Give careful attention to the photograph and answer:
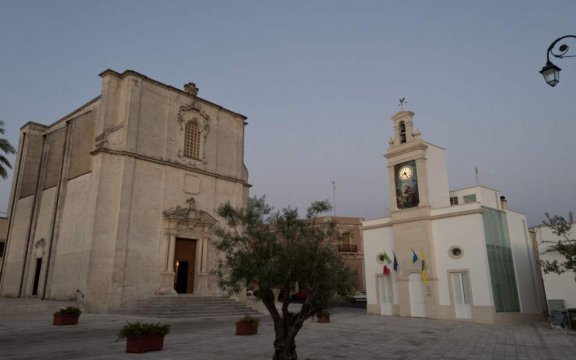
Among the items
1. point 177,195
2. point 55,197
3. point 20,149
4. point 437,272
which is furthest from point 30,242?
point 437,272

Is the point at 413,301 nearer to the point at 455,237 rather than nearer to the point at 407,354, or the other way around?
the point at 455,237

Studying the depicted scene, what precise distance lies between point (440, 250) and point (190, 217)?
1570cm

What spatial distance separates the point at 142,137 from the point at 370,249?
17.0m

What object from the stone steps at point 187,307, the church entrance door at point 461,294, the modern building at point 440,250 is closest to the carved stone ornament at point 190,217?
the stone steps at point 187,307

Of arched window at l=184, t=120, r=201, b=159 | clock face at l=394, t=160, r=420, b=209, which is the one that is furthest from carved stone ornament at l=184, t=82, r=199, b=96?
clock face at l=394, t=160, r=420, b=209

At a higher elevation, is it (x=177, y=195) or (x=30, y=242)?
(x=177, y=195)

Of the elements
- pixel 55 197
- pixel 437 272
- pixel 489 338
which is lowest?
pixel 489 338

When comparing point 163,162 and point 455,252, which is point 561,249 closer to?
point 455,252

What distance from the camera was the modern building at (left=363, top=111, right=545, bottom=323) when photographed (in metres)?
22.3

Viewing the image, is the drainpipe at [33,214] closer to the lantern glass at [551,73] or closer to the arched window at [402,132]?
the arched window at [402,132]

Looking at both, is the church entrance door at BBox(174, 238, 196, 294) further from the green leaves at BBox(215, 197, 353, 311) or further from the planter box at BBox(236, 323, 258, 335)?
the green leaves at BBox(215, 197, 353, 311)

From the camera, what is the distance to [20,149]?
3089 cm

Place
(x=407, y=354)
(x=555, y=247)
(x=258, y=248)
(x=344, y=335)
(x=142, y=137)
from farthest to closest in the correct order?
(x=142, y=137) < (x=555, y=247) < (x=344, y=335) < (x=407, y=354) < (x=258, y=248)

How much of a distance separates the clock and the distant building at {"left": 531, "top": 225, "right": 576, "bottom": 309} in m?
7.95
